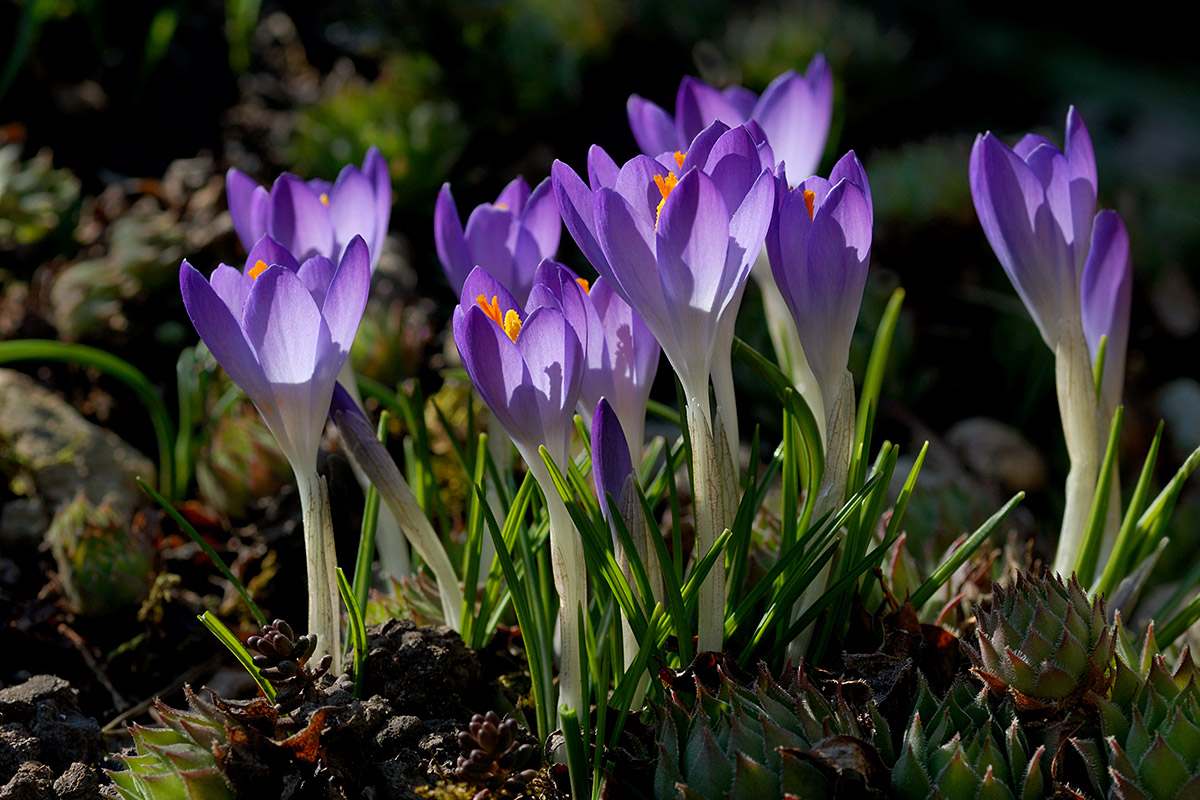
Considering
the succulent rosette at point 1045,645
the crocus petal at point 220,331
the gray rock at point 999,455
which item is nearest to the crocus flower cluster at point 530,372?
the crocus petal at point 220,331

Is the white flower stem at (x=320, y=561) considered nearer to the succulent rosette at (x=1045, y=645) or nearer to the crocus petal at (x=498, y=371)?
the crocus petal at (x=498, y=371)

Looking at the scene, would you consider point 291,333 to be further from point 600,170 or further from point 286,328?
point 600,170

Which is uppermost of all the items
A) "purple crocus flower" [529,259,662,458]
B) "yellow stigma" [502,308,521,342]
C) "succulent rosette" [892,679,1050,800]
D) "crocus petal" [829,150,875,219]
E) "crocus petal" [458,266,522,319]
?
"crocus petal" [829,150,875,219]

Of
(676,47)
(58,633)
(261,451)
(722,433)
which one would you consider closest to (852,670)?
(722,433)

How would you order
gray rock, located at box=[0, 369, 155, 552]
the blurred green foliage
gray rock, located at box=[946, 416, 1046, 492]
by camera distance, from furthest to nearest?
the blurred green foliage < gray rock, located at box=[946, 416, 1046, 492] < gray rock, located at box=[0, 369, 155, 552]

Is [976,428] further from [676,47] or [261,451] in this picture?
[676,47]

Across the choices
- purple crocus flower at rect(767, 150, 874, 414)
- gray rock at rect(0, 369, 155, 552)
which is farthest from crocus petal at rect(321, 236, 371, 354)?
gray rock at rect(0, 369, 155, 552)

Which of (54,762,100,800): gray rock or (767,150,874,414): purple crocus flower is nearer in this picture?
(767,150,874,414): purple crocus flower

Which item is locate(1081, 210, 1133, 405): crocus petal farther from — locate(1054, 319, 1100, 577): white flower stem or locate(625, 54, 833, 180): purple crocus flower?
locate(625, 54, 833, 180): purple crocus flower
